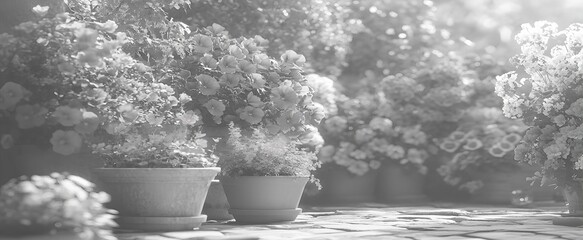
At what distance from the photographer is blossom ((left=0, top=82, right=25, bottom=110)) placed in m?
4.35

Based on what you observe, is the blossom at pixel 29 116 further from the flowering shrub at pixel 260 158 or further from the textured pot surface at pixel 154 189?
the flowering shrub at pixel 260 158

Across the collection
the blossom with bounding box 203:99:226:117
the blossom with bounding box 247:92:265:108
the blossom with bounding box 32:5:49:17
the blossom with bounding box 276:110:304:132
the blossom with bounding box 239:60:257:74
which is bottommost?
the blossom with bounding box 276:110:304:132

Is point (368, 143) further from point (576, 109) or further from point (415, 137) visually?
point (576, 109)

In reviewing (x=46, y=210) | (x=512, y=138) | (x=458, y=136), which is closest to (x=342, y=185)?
(x=458, y=136)

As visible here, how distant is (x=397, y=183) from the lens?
888cm

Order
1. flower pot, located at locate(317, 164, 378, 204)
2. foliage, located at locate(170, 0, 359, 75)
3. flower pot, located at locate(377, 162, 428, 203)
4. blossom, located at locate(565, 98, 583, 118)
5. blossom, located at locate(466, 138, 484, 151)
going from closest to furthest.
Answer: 1. blossom, located at locate(565, 98, 583, 118)
2. foliage, located at locate(170, 0, 359, 75)
3. blossom, located at locate(466, 138, 484, 151)
4. flower pot, located at locate(317, 164, 378, 204)
5. flower pot, located at locate(377, 162, 428, 203)

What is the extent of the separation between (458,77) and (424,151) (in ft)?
3.14

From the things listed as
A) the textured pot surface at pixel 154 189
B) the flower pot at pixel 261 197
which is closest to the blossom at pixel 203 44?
the flower pot at pixel 261 197

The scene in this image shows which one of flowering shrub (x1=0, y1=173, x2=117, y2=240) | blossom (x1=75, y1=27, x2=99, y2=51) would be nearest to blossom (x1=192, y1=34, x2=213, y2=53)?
blossom (x1=75, y1=27, x2=99, y2=51)

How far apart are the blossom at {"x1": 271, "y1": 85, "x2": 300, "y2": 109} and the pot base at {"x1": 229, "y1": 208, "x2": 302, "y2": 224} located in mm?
769

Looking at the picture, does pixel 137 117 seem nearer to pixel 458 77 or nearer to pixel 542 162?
pixel 542 162

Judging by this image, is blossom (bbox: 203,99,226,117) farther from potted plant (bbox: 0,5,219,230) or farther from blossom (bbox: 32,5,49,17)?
blossom (bbox: 32,5,49,17)

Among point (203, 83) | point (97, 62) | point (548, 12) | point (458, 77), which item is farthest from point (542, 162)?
point (548, 12)

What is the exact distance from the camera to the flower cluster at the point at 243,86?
5.82m
